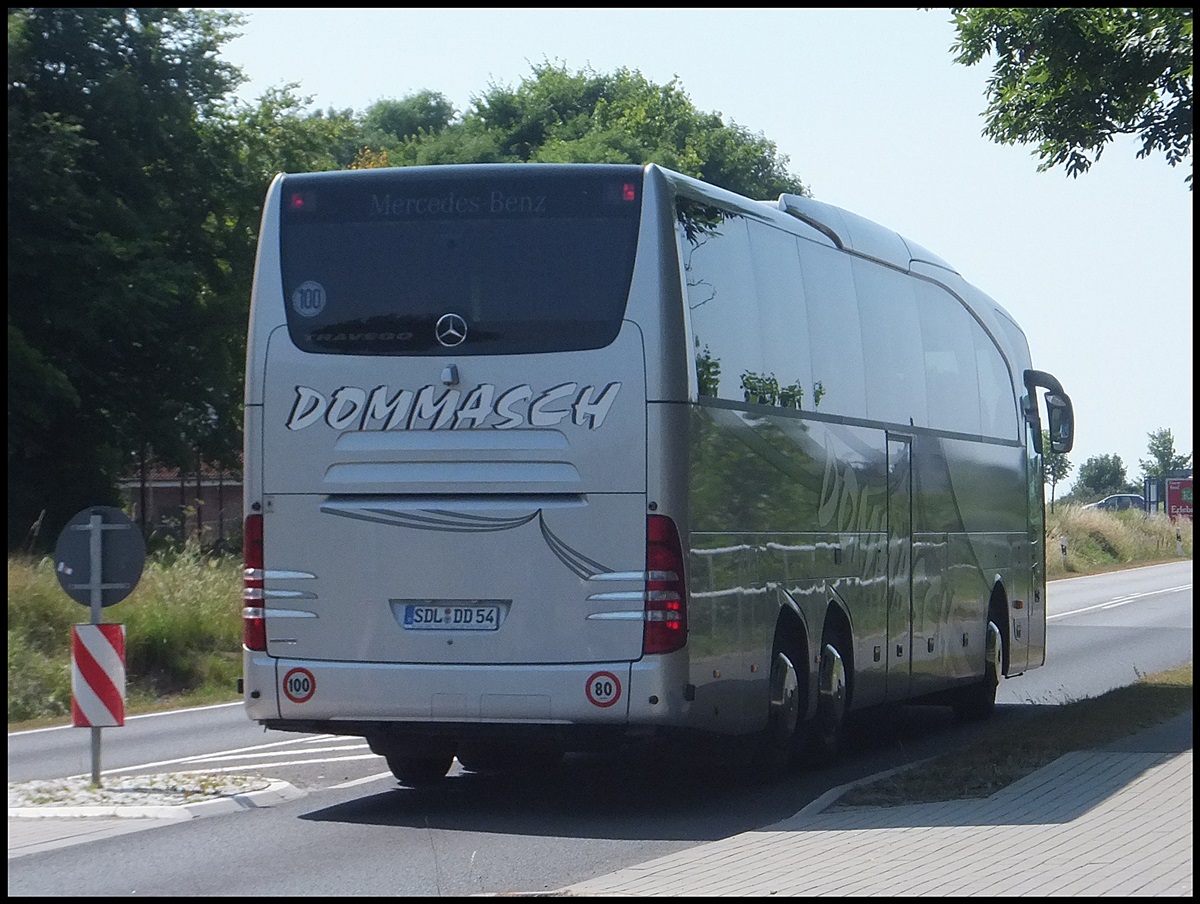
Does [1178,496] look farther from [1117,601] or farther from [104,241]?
[104,241]

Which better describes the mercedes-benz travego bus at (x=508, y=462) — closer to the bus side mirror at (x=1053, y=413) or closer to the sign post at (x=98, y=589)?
the sign post at (x=98, y=589)

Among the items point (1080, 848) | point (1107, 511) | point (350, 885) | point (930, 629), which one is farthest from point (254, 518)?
point (1107, 511)

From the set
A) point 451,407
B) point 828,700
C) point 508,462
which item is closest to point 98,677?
point 451,407

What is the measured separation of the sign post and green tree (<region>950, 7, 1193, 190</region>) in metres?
8.94

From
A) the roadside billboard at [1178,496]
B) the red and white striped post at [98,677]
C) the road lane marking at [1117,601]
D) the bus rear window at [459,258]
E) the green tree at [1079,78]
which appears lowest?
the road lane marking at [1117,601]

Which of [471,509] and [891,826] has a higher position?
[471,509]

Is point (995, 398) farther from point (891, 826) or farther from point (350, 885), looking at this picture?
point (350, 885)

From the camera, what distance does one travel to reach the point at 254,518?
1174cm

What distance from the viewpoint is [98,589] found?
1328 cm

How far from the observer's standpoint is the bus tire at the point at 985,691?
61.6 ft

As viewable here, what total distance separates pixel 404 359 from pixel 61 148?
26224 millimetres

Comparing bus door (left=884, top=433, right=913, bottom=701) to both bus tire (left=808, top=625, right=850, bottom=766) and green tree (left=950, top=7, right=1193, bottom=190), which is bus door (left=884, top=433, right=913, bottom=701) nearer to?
bus tire (left=808, top=625, right=850, bottom=766)

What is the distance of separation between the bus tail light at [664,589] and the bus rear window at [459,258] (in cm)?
119

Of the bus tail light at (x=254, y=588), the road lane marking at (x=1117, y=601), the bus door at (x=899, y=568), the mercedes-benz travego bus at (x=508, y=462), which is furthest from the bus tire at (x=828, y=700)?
the road lane marking at (x=1117, y=601)
